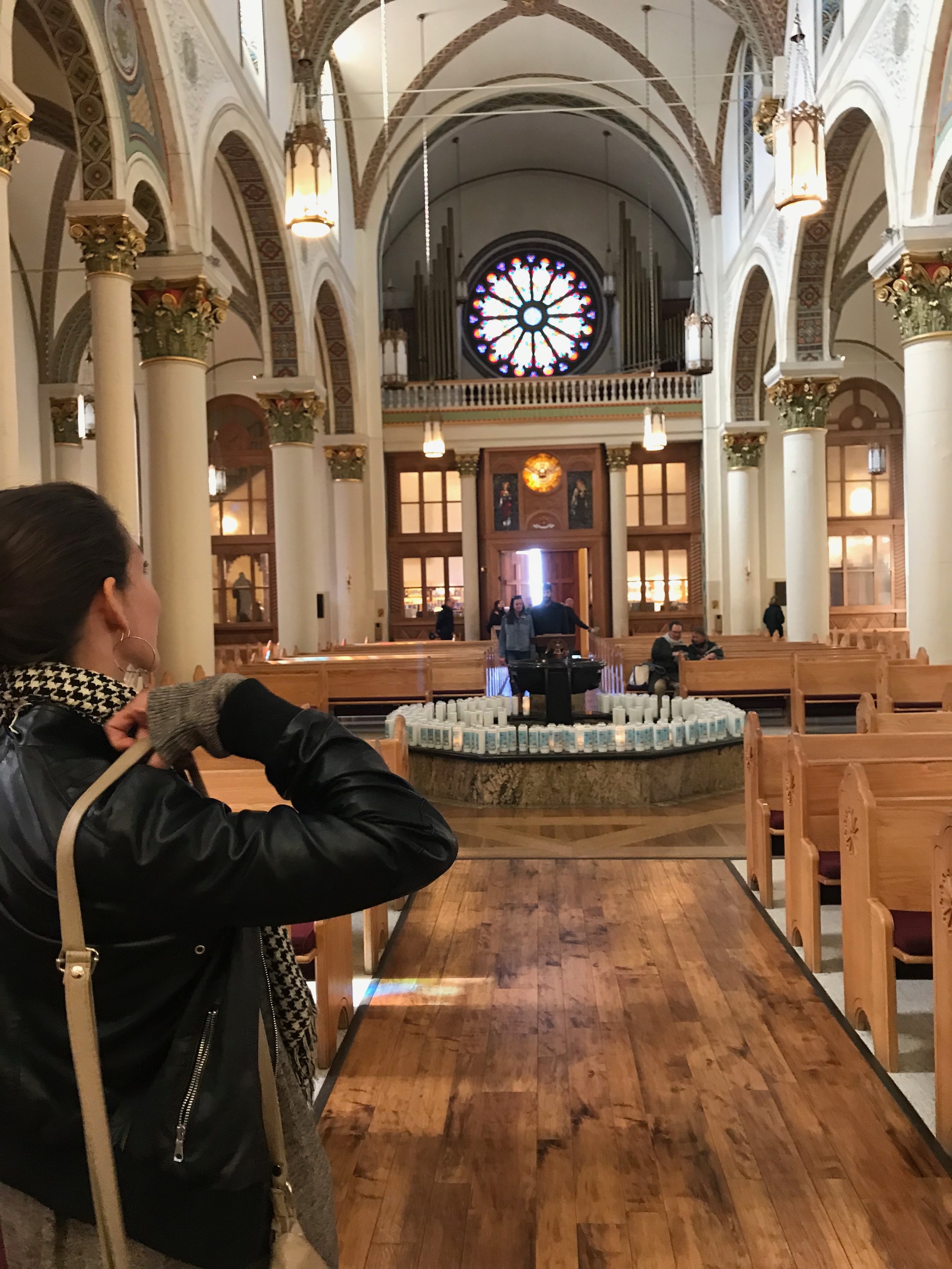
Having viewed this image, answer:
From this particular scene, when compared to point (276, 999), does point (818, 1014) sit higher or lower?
lower

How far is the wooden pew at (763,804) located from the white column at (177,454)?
5874mm

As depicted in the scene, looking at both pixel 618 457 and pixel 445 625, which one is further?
pixel 618 457

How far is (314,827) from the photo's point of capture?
1.15 meters

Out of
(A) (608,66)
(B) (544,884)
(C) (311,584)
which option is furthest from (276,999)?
(A) (608,66)

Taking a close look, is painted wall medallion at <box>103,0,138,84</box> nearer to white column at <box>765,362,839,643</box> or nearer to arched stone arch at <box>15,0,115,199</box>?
arched stone arch at <box>15,0,115,199</box>

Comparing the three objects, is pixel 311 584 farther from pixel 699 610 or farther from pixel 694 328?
pixel 699 610

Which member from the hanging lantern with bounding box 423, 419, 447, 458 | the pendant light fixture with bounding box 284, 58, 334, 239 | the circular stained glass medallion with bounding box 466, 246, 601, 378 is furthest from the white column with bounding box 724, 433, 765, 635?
the pendant light fixture with bounding box 284, 58, 334, 239

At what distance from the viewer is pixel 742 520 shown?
19891mm

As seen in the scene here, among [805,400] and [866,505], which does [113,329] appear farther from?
[866,505]

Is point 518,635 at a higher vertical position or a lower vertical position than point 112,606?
lower

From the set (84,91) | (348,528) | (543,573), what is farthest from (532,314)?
(84,91)

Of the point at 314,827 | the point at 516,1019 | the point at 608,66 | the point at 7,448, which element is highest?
the point at 608,66

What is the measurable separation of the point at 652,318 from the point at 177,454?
635 inches

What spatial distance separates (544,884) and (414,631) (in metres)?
17.5
